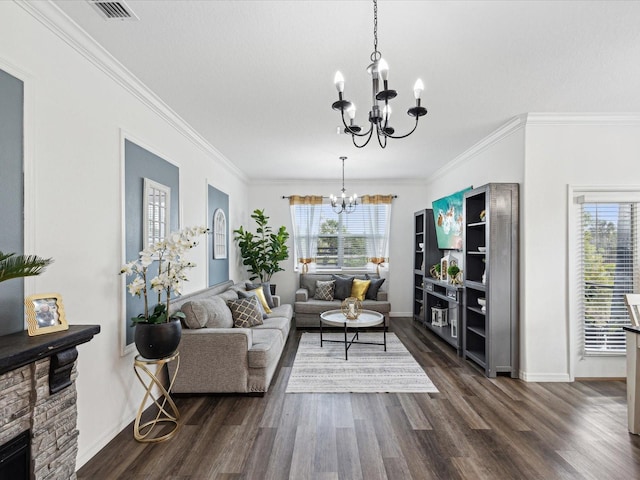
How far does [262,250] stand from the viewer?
644 cm

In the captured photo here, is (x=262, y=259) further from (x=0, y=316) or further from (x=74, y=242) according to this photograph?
(x=0, y=316)

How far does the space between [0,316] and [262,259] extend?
4718mm

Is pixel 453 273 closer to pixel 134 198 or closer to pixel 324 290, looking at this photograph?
pixel 324 290

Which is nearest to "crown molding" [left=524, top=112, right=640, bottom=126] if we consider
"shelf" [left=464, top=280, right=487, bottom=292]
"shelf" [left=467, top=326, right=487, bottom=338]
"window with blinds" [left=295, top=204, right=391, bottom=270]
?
"shelf" [left=464, top=280, right=487, bottom=292]

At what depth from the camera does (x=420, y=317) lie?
6461 millimetres

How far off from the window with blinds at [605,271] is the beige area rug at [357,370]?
1828 mm

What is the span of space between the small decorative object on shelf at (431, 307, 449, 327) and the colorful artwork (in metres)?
0.97

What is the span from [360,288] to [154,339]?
4209 millimetres

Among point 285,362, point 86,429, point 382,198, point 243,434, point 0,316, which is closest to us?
point 0,316

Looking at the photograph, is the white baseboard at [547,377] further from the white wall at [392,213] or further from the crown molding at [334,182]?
the crown molding at [334,182]

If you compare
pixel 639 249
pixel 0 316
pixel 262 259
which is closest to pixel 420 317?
pixel 262 259

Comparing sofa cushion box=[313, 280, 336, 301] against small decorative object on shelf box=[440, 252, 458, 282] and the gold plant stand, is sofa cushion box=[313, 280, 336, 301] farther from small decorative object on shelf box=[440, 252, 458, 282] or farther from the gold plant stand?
the gold plant stand

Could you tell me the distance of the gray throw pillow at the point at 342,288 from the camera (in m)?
6.32

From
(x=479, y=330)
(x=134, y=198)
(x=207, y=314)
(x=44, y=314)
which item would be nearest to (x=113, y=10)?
(x=134, y=198)
